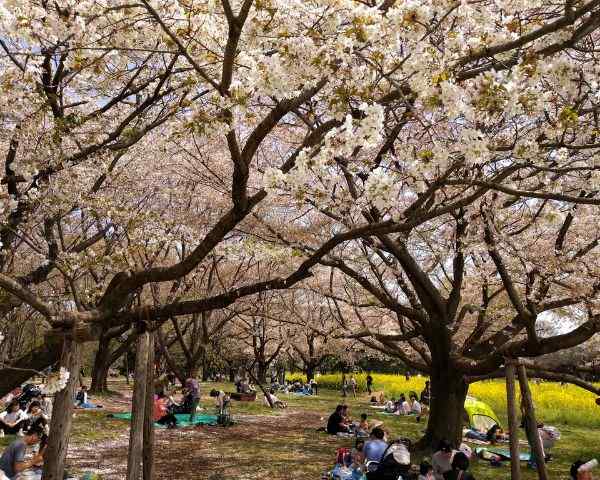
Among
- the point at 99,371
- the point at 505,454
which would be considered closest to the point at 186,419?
the point at 505,454

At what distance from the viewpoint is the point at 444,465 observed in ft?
27.8

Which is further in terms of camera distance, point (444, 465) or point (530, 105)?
point (444, 465)

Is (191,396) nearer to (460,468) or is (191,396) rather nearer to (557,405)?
(460,468)

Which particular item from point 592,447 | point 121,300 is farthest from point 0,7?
point 592,447

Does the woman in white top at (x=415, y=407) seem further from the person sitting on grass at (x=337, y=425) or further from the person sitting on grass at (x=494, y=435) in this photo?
the person sitting on grass at (x=337, y=425)

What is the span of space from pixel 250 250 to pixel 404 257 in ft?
12.6

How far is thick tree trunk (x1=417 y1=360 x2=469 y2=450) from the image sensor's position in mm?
11383

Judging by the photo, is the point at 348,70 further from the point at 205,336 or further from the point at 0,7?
the point at 205,336

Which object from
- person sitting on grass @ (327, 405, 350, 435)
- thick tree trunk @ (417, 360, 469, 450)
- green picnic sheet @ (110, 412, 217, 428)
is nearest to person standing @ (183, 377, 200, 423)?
green picnic sheet @ (110, 412, 217, 428)

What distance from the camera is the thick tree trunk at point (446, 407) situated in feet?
37.3

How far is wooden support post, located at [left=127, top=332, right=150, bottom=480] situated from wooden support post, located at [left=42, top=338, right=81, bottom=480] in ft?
3.02

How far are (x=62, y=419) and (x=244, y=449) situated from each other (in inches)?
275

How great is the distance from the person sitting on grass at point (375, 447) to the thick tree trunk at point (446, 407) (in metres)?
3.00

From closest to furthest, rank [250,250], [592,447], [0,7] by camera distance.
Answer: [0,7], [250,250], [592,447]
